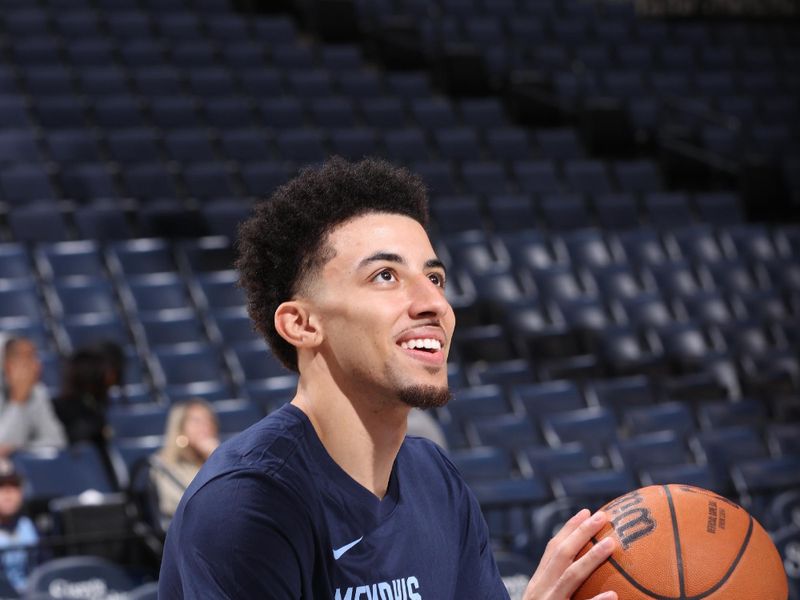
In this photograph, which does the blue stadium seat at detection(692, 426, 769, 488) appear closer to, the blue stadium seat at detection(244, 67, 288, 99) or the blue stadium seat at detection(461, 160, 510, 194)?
the blue stadium seat at detection(461, 160, 510, 194)

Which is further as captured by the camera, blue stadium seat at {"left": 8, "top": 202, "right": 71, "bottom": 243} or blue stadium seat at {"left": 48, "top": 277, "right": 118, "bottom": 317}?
blue stadium seat at {"left": 8, "top": 202, "right": 71, "bottom": 243}

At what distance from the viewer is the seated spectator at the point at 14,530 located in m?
4.56

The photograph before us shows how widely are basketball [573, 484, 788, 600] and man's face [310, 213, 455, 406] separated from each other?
32 cm

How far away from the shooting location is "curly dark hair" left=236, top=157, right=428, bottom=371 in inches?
64.9

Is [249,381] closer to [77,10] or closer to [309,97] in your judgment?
[309,97]

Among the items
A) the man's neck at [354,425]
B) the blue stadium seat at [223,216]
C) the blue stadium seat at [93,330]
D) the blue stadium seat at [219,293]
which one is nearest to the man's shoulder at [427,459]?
the man's neck at [354,425]

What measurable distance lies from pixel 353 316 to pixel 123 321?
215 inches

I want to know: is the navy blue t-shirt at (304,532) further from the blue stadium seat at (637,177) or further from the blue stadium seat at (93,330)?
the blue stadium seat at (637,177)

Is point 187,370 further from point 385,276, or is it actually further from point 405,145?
point 385,276

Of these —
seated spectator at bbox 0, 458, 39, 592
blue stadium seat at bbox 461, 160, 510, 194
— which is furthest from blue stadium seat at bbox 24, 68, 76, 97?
seated spectator at bbox 0, 458, 39, 592

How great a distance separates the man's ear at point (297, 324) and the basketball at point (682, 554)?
1.52 ft

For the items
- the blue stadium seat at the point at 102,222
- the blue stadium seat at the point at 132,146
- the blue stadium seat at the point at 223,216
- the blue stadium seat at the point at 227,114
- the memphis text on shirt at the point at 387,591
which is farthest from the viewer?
the blue stadium seat at the point at 227,114

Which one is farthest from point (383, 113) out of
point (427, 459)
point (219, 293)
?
point (427, 459)

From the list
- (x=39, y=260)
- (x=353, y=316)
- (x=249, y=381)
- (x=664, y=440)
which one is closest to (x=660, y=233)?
(x=664, y=440)
